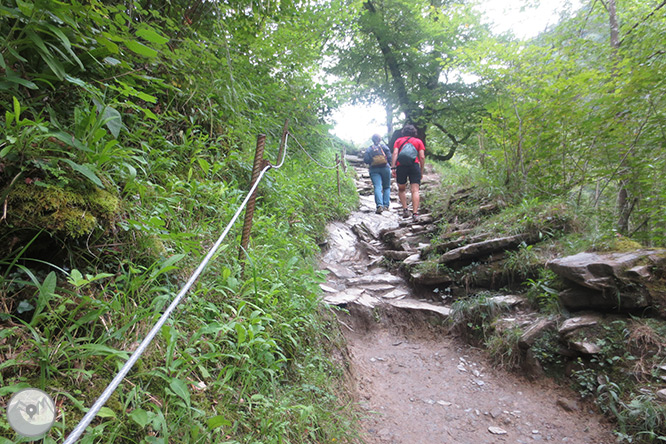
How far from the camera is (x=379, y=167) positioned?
848 cm

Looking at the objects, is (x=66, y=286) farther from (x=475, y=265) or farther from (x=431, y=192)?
(x=431, y=192)

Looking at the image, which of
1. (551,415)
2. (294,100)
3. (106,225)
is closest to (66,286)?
(106,225)

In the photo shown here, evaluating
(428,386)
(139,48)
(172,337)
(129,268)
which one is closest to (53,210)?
(129,268)

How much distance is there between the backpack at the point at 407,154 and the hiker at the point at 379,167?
867 mm

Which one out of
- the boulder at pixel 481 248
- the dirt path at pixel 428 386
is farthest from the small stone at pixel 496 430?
the boulder at pixel 481 248

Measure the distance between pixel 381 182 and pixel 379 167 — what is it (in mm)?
622

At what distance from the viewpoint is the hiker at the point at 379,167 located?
8.33 metres

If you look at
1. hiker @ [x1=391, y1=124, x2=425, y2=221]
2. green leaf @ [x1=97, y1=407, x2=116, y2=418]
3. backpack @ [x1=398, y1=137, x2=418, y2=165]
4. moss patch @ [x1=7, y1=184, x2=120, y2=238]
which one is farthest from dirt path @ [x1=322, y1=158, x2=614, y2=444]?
backpack @ [x1=398, y1=137, x2=418, y2=165]

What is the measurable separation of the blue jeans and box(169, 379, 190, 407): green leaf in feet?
25.0

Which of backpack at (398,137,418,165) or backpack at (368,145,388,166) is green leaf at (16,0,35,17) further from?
backpack at (368,145,388,166)

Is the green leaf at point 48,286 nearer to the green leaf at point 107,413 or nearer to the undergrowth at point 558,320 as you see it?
the green leaf at point 107,413

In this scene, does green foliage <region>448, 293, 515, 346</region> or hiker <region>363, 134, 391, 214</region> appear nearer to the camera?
green foliage <region>448, 293, 515, 346</region>

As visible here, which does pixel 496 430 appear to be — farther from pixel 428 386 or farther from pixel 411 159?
pixel 411 159

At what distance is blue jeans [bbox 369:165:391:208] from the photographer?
28.0ft
